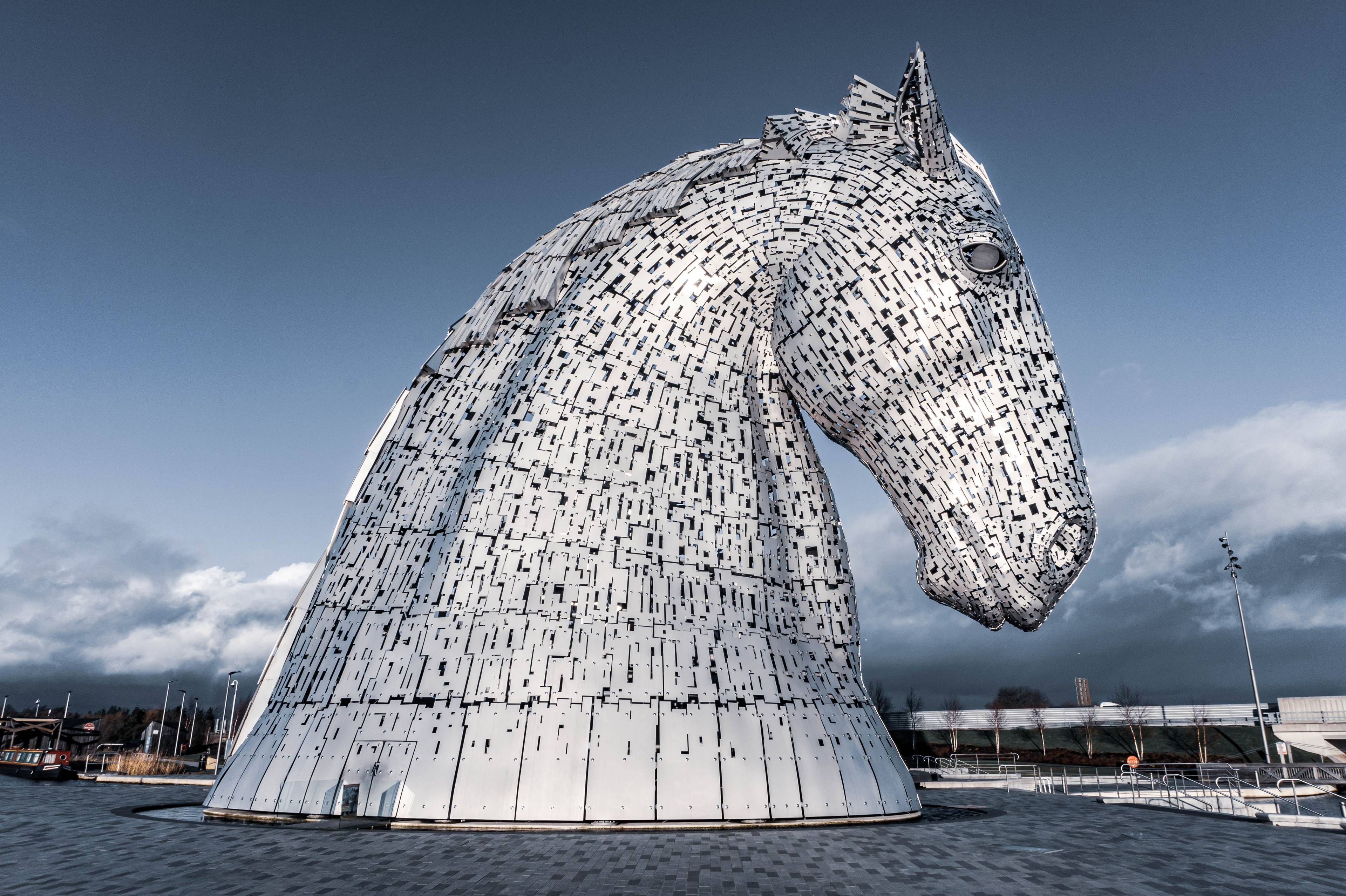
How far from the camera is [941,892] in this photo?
4211 mm

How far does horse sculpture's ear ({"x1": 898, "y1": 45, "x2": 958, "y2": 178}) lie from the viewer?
7070mm

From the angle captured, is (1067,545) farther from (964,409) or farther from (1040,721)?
(1040,721)

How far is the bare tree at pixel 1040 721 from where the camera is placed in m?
45.5

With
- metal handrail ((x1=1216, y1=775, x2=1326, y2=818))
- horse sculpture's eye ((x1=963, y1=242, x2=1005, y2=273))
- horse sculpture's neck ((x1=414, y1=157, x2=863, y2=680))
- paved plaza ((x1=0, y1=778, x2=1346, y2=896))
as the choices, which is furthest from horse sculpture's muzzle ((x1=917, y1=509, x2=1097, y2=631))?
metal handrail ((x1=1216, y1=775, x2=1326, y2=818))

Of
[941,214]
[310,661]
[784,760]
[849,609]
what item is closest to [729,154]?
[941,214]

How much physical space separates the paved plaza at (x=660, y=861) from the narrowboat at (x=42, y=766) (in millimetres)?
9198

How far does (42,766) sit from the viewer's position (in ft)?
46.6

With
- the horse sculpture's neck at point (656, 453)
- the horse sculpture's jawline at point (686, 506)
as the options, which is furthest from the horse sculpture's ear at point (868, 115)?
the horse sculpture's neck at point (656, 453)

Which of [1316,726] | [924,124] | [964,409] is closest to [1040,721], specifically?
[1316,726]

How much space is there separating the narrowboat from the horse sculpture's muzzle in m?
16.3

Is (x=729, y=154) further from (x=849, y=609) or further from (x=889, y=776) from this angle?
(x=889, y=776)

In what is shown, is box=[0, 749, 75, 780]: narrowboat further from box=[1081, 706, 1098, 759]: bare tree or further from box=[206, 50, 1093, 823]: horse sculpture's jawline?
box=[1081, 706, 1098, 759]: bare tree

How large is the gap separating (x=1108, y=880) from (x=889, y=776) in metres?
2.41

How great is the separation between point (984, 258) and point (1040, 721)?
158 ft
